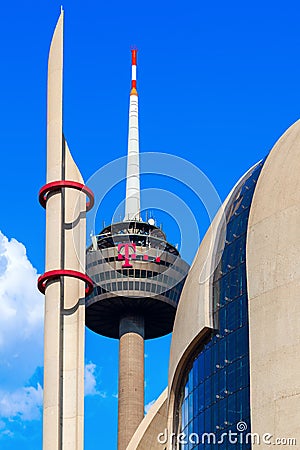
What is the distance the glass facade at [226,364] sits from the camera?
136 ft

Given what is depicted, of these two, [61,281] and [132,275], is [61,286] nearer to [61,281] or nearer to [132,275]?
[61,281]

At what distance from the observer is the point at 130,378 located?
375 ft

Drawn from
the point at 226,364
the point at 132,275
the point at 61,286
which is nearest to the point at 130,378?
the point at 132,275

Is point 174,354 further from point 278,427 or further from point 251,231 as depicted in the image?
point 278,427

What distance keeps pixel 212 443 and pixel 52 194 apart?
14241 mm

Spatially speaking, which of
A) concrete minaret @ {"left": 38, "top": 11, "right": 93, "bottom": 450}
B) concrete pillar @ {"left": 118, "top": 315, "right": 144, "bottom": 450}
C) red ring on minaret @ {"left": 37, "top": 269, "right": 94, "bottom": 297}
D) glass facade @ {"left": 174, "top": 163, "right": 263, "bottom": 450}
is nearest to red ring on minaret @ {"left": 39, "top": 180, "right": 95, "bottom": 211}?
concrete minaret @ {"left": 38, "top": 11, "right": 93, "bottom": 450}

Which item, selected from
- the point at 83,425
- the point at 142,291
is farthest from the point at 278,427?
the point at 142,291

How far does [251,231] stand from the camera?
43.0m

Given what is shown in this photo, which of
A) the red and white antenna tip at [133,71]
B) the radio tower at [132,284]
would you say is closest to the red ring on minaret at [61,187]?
the radio tower at [132,284]

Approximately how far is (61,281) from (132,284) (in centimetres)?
7120

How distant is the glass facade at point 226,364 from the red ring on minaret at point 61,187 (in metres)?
6.91

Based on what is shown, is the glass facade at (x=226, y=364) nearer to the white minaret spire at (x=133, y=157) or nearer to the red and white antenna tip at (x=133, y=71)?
the white minaret spire at (x=133, y=157)

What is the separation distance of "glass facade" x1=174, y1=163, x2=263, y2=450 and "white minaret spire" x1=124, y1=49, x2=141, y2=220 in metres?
80.7

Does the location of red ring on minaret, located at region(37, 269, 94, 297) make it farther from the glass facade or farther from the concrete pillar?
the concrete pillar
